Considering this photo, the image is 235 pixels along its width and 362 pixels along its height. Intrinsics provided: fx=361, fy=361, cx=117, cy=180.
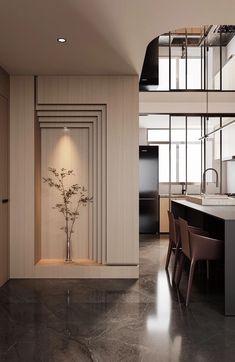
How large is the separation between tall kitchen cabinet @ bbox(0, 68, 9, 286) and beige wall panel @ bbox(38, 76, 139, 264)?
44cm

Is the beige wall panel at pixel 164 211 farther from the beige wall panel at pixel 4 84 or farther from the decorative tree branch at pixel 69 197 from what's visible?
the beige wall panel at pixel 4 84

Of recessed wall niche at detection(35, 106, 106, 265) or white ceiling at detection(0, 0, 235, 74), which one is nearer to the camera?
white ceiling at detection(0, 0, 235, 74)

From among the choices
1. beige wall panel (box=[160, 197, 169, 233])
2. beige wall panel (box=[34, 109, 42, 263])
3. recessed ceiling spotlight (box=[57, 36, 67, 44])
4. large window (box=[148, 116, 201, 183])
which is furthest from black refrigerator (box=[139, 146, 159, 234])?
recessed ceiling spotlight (box=[57, 36, 67, 44])

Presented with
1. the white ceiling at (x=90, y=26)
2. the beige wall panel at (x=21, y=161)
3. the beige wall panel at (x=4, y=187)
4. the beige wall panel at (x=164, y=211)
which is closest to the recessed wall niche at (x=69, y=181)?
the beige wall panel at (x=21, y=161)

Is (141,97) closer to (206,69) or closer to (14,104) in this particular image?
(206,69)

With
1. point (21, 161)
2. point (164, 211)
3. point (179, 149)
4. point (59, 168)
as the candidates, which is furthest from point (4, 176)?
point (179, 149)

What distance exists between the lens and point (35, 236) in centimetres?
465

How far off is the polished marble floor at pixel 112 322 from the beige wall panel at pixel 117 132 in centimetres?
79

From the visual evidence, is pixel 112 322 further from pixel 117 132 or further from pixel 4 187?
pixel 117 132

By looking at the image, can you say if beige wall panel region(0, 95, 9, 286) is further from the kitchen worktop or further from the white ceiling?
the kitchen worktop

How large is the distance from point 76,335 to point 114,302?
0.86 metres

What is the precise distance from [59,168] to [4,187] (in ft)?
2.69

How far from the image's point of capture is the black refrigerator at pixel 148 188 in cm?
827

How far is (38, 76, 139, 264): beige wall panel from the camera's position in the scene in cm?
461
